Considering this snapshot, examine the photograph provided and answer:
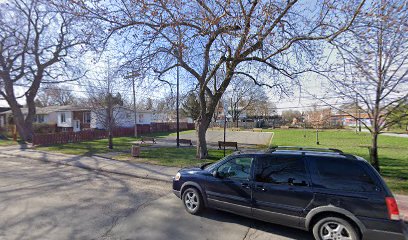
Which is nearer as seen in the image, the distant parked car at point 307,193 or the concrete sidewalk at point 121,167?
the distant parked car at point 307,193

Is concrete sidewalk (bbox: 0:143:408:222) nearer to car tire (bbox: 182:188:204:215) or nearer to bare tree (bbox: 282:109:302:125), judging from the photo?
car tire (bbox: 182:188:204:215)

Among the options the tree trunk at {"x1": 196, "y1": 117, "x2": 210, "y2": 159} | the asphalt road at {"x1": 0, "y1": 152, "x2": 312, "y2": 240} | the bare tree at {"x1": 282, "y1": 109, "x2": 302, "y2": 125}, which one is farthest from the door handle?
the bare tree at {"x1": 282, "y1": 109, "x2": 302, "y2": 125}

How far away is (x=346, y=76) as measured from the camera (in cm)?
882

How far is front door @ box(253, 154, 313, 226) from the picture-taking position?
412cm

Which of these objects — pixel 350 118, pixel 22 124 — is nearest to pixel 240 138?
pixel 350 118

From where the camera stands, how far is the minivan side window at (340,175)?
3.75 m

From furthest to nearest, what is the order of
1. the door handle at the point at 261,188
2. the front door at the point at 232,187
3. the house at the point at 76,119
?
the house at the point at 76,119 < the front door at the point at 232,187 < the door handle at the point at 261,188

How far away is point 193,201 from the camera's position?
5320mm

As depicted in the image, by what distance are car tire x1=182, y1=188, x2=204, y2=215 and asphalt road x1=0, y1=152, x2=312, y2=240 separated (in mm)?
159

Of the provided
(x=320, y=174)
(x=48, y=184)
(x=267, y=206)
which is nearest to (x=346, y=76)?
(x=320, y=174)

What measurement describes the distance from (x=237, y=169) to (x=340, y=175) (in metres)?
1.96

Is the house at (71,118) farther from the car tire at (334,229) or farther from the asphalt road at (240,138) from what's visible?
the car tire at (334,229)

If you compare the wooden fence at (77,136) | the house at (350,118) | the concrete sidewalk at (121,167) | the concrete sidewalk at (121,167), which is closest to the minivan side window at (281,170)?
the concrete sidewalk at (121,167)

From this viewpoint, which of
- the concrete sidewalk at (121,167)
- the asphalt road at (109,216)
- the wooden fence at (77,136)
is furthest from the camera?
the wooden fence at (77,136)
